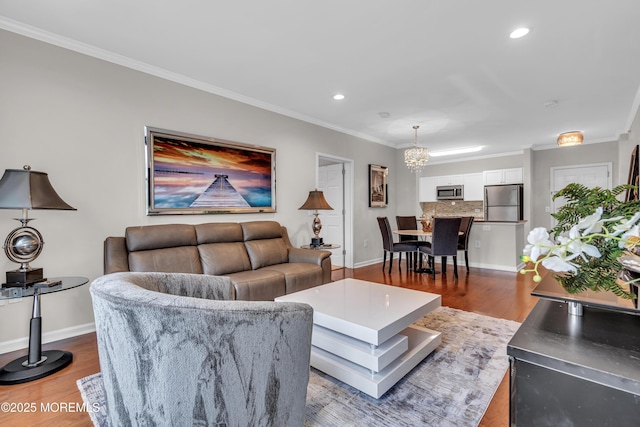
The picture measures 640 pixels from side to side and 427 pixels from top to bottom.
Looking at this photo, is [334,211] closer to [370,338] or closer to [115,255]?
[115,255]

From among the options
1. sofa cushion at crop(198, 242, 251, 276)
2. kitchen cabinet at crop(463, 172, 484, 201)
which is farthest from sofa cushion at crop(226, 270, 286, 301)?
kitchen cabinet at crop(463, 172, 484, 201)

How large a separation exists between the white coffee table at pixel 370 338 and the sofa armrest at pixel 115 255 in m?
1.46

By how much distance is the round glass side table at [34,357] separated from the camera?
186cm

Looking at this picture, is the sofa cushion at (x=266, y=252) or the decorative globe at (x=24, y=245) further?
the sofa cushion at (x=266, y=252)

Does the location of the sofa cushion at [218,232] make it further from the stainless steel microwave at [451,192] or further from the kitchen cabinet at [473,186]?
the kitchen cabinet at [473,186]

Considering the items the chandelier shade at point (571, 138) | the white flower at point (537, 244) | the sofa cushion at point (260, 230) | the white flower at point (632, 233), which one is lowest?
the sofa cushion at point (260, 230)

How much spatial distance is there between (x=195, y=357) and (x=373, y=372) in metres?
1.19

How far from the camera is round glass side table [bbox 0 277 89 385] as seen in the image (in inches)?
73.0

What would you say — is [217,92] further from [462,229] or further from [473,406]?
[462,229]

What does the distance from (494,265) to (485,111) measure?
9.10ft

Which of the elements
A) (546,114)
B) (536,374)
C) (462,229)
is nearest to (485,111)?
(546,114)

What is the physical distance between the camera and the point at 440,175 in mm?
7414

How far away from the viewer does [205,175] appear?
3.33m

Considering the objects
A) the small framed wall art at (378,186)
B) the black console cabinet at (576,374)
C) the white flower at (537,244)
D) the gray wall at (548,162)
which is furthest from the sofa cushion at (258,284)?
the gray wall at (548,162)
